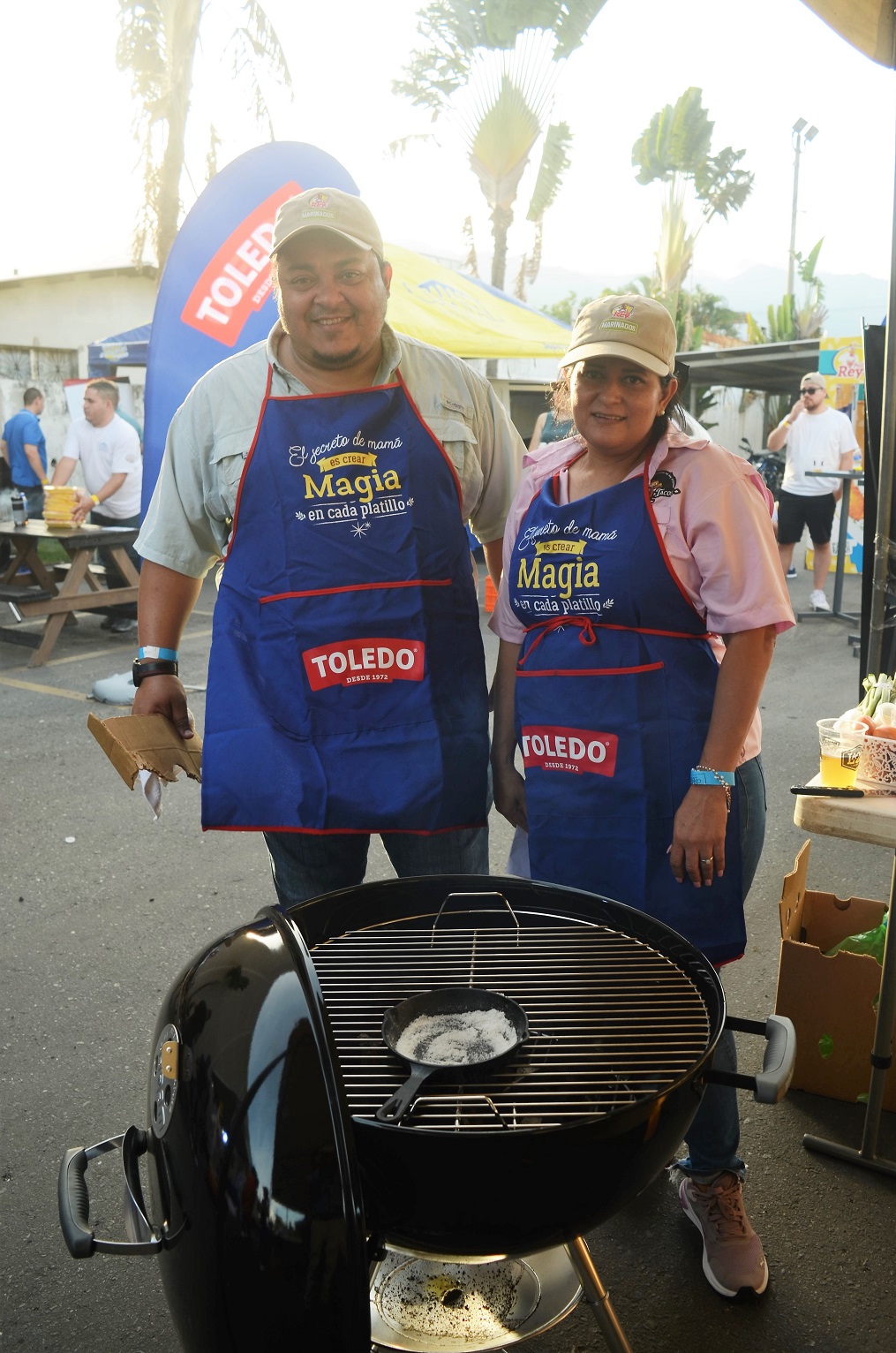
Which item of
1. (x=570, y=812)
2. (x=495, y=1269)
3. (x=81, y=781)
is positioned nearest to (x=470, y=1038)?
(x=570, y=812)

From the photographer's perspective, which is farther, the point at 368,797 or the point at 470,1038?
the point at 368,797

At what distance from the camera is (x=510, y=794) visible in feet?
7.44

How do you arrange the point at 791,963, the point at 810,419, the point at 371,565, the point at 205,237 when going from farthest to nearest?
the point at 810,419 → the point at 205,237 → the point at 791,963 → the point at 371,565

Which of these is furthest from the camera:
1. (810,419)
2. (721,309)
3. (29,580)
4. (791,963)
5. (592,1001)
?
(721,309)

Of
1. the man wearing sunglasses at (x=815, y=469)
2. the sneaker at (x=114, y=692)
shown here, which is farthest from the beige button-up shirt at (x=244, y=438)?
the man wearing sunglasses at (x=815, y=469)

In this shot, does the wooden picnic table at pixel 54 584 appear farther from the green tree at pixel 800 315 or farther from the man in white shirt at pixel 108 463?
the green tree at pixel 800 315

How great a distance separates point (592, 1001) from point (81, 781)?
4.18m

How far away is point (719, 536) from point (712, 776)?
0.43 m

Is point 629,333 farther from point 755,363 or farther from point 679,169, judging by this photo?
point 679,169

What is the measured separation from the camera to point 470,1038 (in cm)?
142

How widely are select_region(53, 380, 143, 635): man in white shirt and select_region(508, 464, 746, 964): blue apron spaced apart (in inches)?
278

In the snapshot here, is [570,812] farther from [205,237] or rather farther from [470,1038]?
[205,237]

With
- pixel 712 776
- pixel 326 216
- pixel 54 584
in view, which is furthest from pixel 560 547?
pixel 54 584

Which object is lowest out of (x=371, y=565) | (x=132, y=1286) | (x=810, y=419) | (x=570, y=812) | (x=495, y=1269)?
(x=132, y=1286)
